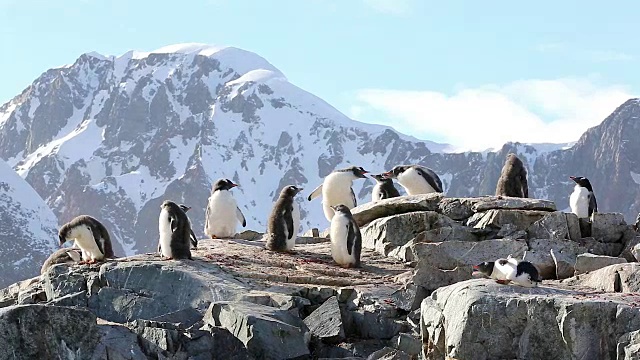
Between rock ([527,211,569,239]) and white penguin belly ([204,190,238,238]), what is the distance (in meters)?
6.41

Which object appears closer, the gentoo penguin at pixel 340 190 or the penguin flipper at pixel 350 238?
the penguin flipper at pixel 350 238

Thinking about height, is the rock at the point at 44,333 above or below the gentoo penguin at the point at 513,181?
below

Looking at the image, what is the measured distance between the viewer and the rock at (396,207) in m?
23.3

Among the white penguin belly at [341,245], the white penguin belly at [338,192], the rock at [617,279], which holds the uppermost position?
the white penguin belly at [338,192]

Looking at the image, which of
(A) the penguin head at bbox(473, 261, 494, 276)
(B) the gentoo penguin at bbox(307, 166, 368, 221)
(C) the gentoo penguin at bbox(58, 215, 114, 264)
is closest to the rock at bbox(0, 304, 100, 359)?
(A) the penguin head at bbox(473, 261, 494, 276)

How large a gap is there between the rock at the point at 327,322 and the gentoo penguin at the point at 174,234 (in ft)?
12.3

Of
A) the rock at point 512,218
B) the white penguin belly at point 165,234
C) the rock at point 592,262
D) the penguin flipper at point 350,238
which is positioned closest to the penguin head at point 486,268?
the rock at point 592,262

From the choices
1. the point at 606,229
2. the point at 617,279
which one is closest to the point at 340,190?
the point at 606,229

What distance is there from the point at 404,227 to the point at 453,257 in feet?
10.9

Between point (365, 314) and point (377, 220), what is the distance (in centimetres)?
650

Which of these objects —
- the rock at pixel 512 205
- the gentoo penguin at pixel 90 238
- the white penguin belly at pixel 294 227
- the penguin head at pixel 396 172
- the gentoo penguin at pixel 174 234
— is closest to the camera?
the gentoo penguin at pixel 174 234

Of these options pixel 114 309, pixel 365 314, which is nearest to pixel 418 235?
pixel 365 314

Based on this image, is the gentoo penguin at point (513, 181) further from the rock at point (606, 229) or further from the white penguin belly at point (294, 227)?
the white penguin belly at point (294, 227)

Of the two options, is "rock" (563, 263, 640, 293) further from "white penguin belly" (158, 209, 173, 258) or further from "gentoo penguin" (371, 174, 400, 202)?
"gentoo penguin" (371, 174, 400, 202)
